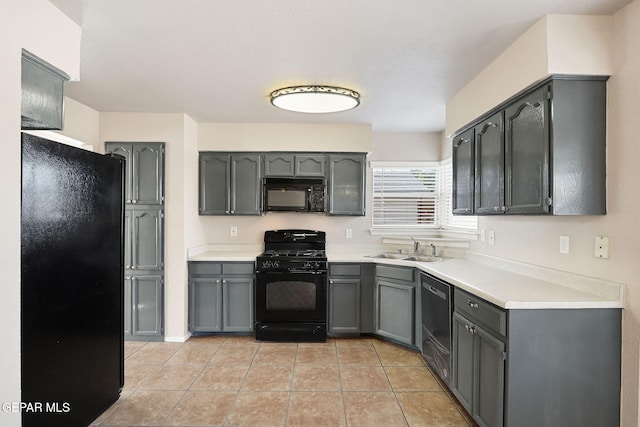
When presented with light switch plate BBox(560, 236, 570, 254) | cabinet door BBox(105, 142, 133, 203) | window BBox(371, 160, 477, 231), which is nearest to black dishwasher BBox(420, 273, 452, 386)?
light switch plate BBox(560, 236, 570, 254)

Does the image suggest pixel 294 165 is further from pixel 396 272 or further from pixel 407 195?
pixel 396 272

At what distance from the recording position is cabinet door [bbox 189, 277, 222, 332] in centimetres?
383

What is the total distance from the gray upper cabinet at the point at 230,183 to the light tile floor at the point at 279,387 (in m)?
1.44

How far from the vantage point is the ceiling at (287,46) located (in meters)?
1.84

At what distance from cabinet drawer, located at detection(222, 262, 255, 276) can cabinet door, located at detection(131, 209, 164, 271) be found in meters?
0.64

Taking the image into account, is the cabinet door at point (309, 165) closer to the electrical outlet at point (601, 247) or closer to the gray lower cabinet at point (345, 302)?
the gray lower cabinet at point (345, 302)

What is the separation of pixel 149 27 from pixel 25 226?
1241 mm

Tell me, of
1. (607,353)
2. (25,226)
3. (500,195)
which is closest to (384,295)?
(500,195)

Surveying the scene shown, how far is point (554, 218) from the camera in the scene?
7.48ft

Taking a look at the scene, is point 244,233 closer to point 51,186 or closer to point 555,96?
point 51,186

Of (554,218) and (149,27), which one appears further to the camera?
(554,218)

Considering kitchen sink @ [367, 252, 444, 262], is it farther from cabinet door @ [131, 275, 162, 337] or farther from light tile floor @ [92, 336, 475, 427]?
cabinet door @ [131, 275, 162, 337]

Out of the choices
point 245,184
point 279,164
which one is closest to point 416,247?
point 279,164

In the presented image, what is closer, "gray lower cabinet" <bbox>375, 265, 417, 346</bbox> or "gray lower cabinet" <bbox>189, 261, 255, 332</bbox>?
"gray lower cabinet" <bbox>375, 265, 417, 346</bbox>
